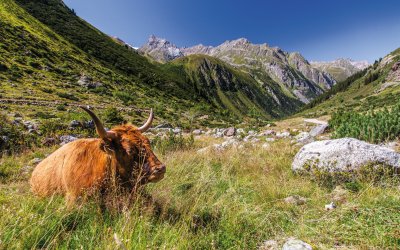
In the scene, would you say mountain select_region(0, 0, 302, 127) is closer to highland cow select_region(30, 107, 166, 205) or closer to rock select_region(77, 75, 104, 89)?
rock select_region(77, 75, 104, 89)

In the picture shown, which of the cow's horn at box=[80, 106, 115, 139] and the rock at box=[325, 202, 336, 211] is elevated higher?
the cow's horn at box=[80, 106, 115, 139]

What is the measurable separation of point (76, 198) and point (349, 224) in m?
3.86

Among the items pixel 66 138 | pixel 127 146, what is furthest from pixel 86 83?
pixel 127 146

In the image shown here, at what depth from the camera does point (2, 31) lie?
59.7 m

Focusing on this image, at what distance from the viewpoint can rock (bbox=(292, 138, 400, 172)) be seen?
18.2ft

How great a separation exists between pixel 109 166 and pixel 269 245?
2591mm

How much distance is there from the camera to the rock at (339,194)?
4.77m

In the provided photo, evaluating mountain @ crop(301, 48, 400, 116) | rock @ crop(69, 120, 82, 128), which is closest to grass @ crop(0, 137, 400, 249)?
rock @ crop(69, 120, 82, 128)

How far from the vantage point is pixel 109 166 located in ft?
13.1

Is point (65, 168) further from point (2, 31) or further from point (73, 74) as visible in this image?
point (2, 31)

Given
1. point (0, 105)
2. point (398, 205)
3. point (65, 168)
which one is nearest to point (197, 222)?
point (65, 168)

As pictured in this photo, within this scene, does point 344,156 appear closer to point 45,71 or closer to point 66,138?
point 66,138

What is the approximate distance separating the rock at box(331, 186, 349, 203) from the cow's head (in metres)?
3.38

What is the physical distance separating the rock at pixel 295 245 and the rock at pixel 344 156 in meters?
3.29
